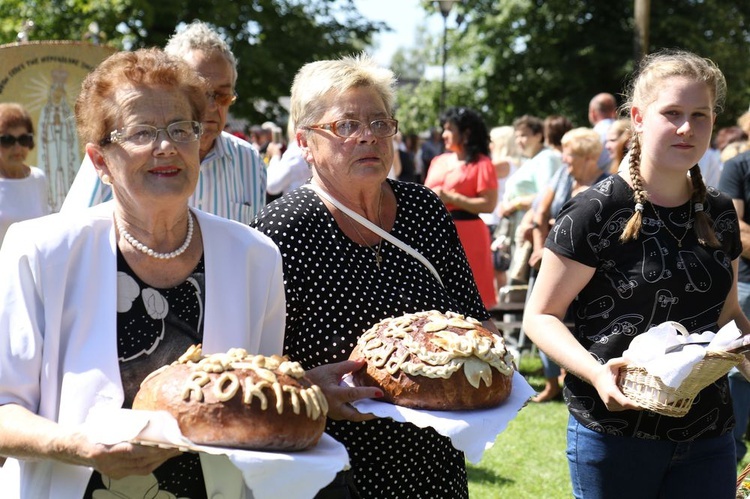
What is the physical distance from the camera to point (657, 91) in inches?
121

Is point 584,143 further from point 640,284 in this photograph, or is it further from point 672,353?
point 672,353

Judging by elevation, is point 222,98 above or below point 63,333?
above

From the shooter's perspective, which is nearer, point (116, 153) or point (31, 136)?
point (116, 153)

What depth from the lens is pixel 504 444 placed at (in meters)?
6.65

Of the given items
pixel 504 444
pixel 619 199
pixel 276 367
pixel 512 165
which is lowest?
pixel 504 444

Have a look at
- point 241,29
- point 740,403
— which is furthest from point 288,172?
point 241,29

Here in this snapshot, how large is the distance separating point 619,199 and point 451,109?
19.1 ft

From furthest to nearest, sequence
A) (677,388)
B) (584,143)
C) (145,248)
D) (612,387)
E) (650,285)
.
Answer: (584,143) < (650,285) < (612,387) < (677,388) < (145,248)

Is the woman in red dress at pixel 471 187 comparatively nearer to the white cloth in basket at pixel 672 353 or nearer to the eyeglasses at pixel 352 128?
the eyeglasses at pixel 352 128

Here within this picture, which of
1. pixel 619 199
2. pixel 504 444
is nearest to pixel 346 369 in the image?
pixel 619 199

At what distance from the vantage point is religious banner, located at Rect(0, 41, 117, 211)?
785 cm

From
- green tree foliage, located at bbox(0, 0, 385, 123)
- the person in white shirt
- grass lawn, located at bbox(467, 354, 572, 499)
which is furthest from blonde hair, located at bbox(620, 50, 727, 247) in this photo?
green tree foliage, located at bbox(0, 0, 385, 123)

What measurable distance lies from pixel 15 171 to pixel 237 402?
5571 mm

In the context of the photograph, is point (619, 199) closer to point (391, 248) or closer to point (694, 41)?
point (391, 248)
